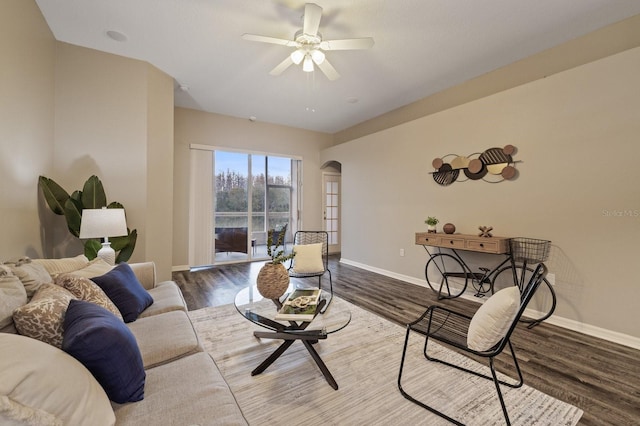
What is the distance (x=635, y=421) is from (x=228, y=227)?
5.88 metres

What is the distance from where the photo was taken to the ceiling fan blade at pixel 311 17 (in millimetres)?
2363

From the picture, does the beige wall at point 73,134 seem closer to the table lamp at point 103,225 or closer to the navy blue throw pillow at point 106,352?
the table lamp at point 103,225

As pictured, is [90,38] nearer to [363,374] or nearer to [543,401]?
[363,374]

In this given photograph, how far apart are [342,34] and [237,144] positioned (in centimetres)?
351

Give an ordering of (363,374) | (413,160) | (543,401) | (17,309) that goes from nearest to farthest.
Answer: (17,309) → (543,401) → (363,374) → (413,160)

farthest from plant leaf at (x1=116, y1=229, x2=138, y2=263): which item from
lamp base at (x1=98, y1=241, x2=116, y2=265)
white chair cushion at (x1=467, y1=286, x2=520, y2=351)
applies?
white chair cushion at (x1=467, y1=286, x2=520, y2=351)

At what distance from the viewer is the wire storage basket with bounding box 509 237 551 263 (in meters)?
2.98

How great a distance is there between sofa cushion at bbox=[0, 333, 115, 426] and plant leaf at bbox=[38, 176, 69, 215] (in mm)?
2901

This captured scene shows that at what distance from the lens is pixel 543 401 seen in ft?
5.73

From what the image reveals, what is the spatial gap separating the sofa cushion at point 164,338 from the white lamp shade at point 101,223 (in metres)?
1.36

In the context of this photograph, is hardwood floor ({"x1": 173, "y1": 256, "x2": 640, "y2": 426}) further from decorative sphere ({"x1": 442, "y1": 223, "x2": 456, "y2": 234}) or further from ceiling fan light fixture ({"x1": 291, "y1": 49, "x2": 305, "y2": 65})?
ceiling fan light fixture ({"x1": 291, "y1": 49, "x2": 305, "y2": 65})

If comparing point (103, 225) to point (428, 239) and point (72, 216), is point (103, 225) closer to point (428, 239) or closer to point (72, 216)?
point (72, 216)

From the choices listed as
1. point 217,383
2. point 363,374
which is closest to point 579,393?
point 363,374

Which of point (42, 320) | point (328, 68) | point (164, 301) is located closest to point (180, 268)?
point (164, 301)
